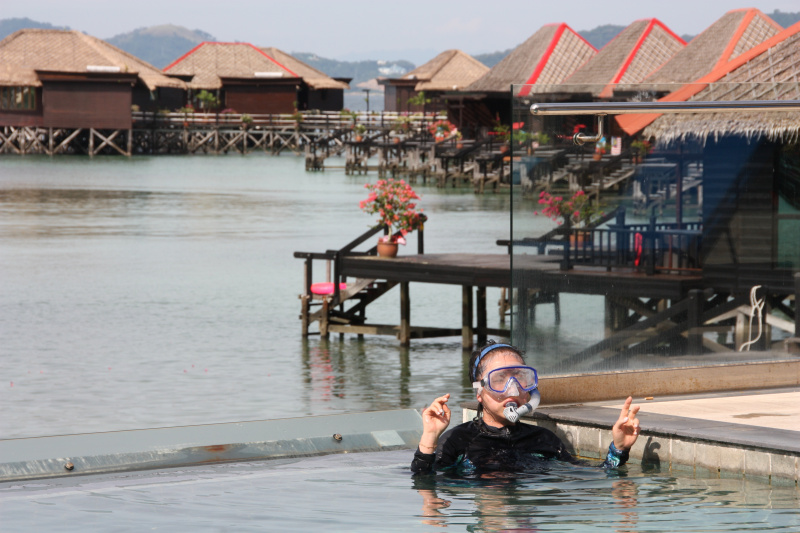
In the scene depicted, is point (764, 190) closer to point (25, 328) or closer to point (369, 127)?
point (25, 328)

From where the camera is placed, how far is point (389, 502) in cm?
692

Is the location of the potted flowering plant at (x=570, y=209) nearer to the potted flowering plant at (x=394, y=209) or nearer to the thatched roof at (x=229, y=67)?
the potted flowering plant at (x=394, y=209)

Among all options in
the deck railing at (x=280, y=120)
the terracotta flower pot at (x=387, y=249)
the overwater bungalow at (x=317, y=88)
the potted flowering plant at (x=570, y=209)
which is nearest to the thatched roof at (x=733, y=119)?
the potted flowering plant at (x=570, y=209)

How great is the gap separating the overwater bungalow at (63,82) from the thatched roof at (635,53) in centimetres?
3924

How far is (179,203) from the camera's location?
159 feet

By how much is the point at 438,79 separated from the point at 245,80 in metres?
14.5

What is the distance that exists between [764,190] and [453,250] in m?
23.1

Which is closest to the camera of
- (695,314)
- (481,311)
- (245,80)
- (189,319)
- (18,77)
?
(695,314)

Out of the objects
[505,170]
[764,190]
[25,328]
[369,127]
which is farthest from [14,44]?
[764,190]

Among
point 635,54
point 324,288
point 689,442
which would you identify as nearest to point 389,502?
point 689,442

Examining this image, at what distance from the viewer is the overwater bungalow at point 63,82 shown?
8512 cm

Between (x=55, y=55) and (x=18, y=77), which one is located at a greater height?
(x=55, y=55)

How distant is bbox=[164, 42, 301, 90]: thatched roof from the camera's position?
10069 centimetres

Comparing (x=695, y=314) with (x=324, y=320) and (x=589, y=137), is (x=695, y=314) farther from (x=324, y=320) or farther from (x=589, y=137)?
(x=324, y=320)
